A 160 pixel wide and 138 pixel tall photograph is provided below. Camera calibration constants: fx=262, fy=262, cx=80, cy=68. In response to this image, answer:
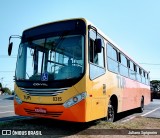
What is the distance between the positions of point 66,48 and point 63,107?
→ 1717mm

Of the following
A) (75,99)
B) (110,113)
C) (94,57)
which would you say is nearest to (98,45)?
(94,57)

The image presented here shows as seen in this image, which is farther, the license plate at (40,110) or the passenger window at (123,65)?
the passenger window at (123,65)

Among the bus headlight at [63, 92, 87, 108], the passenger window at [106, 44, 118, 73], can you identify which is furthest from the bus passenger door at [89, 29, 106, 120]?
the passenger window at [106, 44, 118, 73]

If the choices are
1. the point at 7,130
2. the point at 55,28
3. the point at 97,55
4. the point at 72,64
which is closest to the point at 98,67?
the point at 97,55

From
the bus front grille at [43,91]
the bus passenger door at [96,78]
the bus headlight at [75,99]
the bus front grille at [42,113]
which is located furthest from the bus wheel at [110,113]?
the bus front grille at [43,91]

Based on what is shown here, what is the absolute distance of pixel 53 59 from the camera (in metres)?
7.64

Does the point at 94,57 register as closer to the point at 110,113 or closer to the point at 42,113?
the point at 42,113

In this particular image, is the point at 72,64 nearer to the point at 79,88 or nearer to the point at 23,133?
the point at 79,88

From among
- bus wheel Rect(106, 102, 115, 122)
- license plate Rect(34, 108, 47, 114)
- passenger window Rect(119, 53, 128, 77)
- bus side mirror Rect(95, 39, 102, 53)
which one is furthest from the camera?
passenger window Rect(119, 53, 128, 77)

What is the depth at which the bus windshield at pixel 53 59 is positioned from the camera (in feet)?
23.7

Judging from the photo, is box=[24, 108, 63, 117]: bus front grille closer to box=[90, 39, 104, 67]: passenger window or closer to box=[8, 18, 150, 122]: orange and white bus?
box=[8, 18, 150, 122]: orange and white bus

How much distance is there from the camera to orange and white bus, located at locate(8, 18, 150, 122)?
273 inches

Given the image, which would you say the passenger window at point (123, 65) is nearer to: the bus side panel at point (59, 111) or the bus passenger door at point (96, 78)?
the bus passenger door at point (96, 78)

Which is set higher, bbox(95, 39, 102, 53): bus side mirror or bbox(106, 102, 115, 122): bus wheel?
bbox(95, 39, 102, 53): bus side mirror
